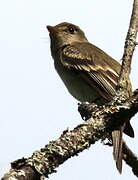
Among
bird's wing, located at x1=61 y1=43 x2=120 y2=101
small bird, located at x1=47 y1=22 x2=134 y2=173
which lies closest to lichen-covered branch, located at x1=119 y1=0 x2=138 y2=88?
small bird, located at x1=47 y1=22 x2=134 y2=173

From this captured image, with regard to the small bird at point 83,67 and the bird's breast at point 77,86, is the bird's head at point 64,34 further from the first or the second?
the bird's breast at point 77,86

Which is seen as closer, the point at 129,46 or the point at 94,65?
the point at 129,46

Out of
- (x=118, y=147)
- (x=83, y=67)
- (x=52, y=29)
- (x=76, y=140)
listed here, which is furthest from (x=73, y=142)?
(x=52, y=29)

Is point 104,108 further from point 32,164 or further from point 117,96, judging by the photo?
point 32,164

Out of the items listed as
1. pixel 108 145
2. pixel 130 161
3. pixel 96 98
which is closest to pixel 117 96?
pixel 130 161

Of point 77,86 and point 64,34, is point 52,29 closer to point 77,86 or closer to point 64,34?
point 64,34

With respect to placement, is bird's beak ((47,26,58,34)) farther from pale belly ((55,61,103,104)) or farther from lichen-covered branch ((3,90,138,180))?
lichen-covered branch ((3,90,138,180))

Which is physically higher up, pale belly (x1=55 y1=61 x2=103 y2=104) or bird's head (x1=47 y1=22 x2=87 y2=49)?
bird's head (x1=47 y1=22 x2=87 y2=49)

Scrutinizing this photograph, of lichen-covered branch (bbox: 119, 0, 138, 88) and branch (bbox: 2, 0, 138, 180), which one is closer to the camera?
branch (bbox: 2, 0, 138, 180)
